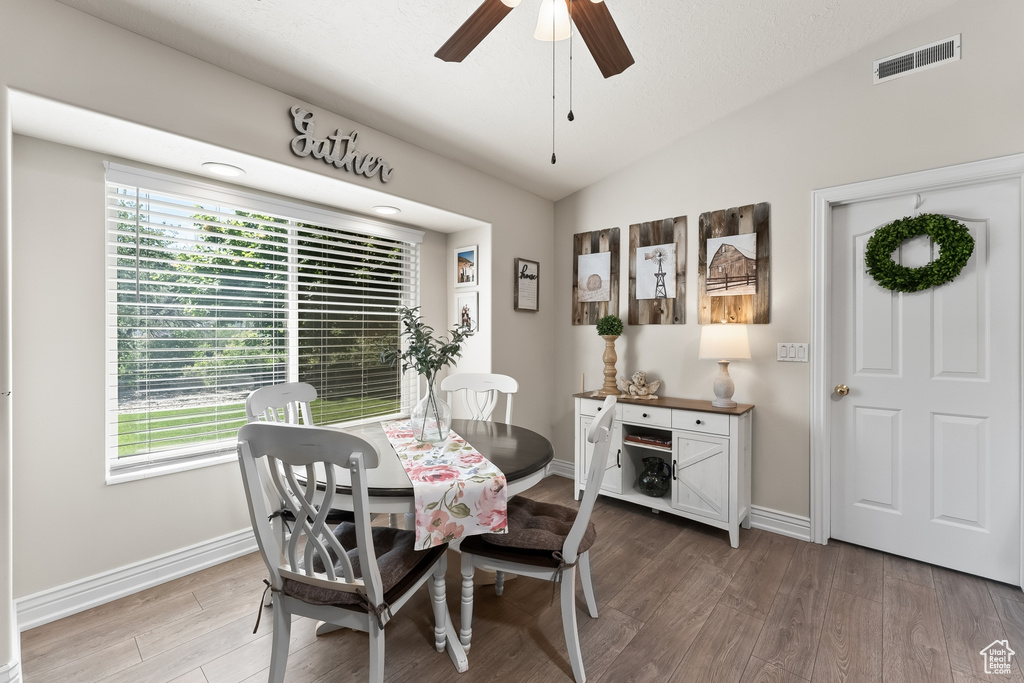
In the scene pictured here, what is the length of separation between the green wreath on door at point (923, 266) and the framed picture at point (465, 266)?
2.57 meters

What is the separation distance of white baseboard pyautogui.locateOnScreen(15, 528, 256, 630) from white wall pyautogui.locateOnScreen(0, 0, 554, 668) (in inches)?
1.8

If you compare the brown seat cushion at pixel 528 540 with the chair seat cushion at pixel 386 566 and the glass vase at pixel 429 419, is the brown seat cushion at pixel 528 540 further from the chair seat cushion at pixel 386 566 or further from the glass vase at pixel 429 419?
the glass vase at pixel 429 419

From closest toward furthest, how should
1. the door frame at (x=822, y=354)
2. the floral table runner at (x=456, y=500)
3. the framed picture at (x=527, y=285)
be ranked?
the floral table runner at (x=456, y=500), the door frame at (x=822, y=354), the framed picture at (x=527, y=285)

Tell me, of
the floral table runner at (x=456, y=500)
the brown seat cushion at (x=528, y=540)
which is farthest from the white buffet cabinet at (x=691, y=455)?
the floral table runner at (x=456, y=500)

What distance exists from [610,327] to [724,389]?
91cm

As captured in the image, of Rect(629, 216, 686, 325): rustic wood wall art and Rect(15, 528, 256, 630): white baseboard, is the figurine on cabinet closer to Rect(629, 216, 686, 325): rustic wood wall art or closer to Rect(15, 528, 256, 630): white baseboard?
Rect(629, 216, 686, 325): rustic wood wall art

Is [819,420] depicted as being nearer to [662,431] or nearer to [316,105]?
[662,431]

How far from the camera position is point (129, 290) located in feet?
7.35

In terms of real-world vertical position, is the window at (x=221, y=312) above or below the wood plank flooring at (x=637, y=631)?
above

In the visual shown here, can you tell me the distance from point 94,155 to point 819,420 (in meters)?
4.16

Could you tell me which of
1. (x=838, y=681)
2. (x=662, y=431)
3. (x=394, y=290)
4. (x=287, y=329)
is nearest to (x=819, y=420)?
(x=662, y=431)

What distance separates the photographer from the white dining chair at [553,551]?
1.60 meters

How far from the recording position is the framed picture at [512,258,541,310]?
12.1 ft

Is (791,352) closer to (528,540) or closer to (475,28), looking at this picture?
(528,540)
